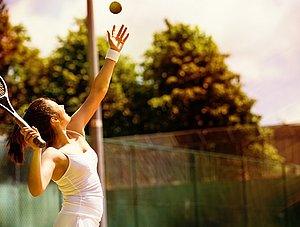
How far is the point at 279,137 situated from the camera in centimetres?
3091

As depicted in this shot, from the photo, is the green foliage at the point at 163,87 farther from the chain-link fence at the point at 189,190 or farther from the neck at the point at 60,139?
the neck at the point at 60,139

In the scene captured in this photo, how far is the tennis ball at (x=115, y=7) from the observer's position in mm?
7589

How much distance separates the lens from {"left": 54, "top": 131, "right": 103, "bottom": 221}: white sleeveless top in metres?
5.10

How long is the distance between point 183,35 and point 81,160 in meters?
37.6

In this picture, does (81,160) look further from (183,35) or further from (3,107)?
(183,35)

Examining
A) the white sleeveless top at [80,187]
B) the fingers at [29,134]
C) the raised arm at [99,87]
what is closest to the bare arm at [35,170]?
the fingers at [29,134]

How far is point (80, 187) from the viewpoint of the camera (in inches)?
202

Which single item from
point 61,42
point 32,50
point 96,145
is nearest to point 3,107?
point 96,145

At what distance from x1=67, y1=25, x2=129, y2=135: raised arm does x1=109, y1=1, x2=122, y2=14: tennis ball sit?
4.92ft

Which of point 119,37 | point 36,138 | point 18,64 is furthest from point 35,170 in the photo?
point 18,64

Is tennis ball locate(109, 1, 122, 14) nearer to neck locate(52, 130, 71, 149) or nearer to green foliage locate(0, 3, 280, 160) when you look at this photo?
neck locate(52, 130, 71, 149)

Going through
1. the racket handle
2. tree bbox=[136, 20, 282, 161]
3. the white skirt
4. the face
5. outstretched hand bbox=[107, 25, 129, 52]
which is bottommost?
the white skirt

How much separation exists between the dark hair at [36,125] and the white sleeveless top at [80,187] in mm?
244

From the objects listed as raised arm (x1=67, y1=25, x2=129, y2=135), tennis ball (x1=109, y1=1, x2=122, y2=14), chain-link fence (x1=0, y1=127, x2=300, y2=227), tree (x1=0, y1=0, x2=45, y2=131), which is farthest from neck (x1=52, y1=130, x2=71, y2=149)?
tree (x1=0, y1=0, x2=45, y2=131)
